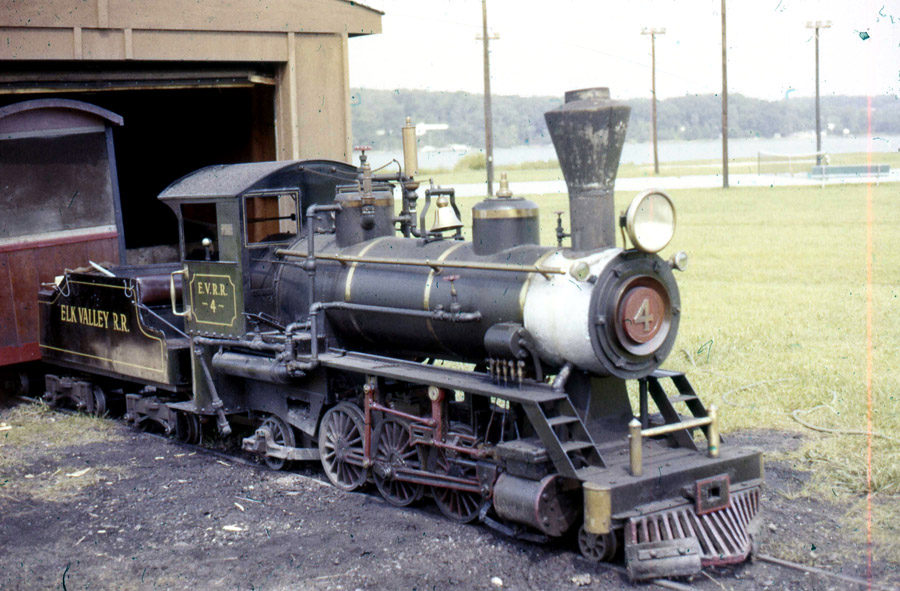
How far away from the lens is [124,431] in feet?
33.3

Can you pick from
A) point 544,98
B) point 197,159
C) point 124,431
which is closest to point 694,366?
point 124,431

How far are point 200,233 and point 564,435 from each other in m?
7.05

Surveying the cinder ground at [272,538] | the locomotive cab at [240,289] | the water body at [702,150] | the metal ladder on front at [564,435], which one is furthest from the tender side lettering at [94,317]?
the water body at [702,150]

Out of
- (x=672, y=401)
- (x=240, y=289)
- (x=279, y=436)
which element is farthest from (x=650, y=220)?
(x=279, y=436)

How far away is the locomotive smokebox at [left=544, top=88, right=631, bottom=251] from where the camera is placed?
6147 mm

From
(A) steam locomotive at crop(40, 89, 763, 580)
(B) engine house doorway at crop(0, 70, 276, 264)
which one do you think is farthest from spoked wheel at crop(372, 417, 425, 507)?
(B) engine house doorway at crop(0, 70, 276, 264)

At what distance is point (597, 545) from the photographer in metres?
6.08

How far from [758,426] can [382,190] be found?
395cm

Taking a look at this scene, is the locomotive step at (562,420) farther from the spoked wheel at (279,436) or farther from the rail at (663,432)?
the spoked wheel at (279,436)

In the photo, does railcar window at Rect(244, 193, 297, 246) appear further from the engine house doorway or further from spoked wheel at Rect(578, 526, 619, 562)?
spoked wheel at Rect(578, 526, 619, 562)

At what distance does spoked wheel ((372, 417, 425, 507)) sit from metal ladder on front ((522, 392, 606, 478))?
1266 mm

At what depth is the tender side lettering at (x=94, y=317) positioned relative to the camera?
32.8ft

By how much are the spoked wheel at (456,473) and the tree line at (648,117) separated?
59.7m

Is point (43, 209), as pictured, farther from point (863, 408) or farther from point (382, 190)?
point (863, 408)
